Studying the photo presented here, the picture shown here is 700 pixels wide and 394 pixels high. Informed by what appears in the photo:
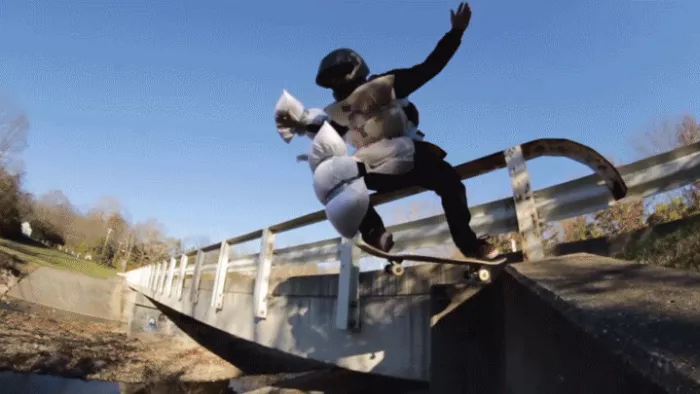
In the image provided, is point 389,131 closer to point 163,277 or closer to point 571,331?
point 571,331

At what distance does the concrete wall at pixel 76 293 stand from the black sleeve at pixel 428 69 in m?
24.3

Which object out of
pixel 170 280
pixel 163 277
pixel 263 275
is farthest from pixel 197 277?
pixel 163 277

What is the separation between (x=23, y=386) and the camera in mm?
7816

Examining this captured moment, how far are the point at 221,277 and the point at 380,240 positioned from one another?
4.47 m

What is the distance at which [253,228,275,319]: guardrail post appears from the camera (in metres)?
4.84

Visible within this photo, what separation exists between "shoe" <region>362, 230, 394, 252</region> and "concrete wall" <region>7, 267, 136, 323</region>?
23893 mm

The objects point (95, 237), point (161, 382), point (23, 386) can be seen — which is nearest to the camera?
point (23, 386)

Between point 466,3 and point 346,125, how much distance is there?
115cm

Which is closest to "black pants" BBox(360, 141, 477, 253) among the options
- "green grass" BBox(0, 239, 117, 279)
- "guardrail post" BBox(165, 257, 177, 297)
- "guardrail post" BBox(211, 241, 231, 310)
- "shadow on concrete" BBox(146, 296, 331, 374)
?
"shadow on concrete" BBox(146, 296, 331, 374)

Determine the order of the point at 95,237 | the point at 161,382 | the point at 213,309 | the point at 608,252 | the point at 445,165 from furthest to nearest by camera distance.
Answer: the point at 95,237 < the point at 161,382 < the point at 213,309 < the point at 445,165 < the point at 608,252

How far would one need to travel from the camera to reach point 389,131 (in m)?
2.71

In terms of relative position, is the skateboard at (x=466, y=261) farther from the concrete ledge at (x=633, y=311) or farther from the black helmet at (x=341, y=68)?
the black helmet at (x=341, y=68)

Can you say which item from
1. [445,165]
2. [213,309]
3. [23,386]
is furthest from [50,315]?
[445,165]

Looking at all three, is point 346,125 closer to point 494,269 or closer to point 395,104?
point 395,104
